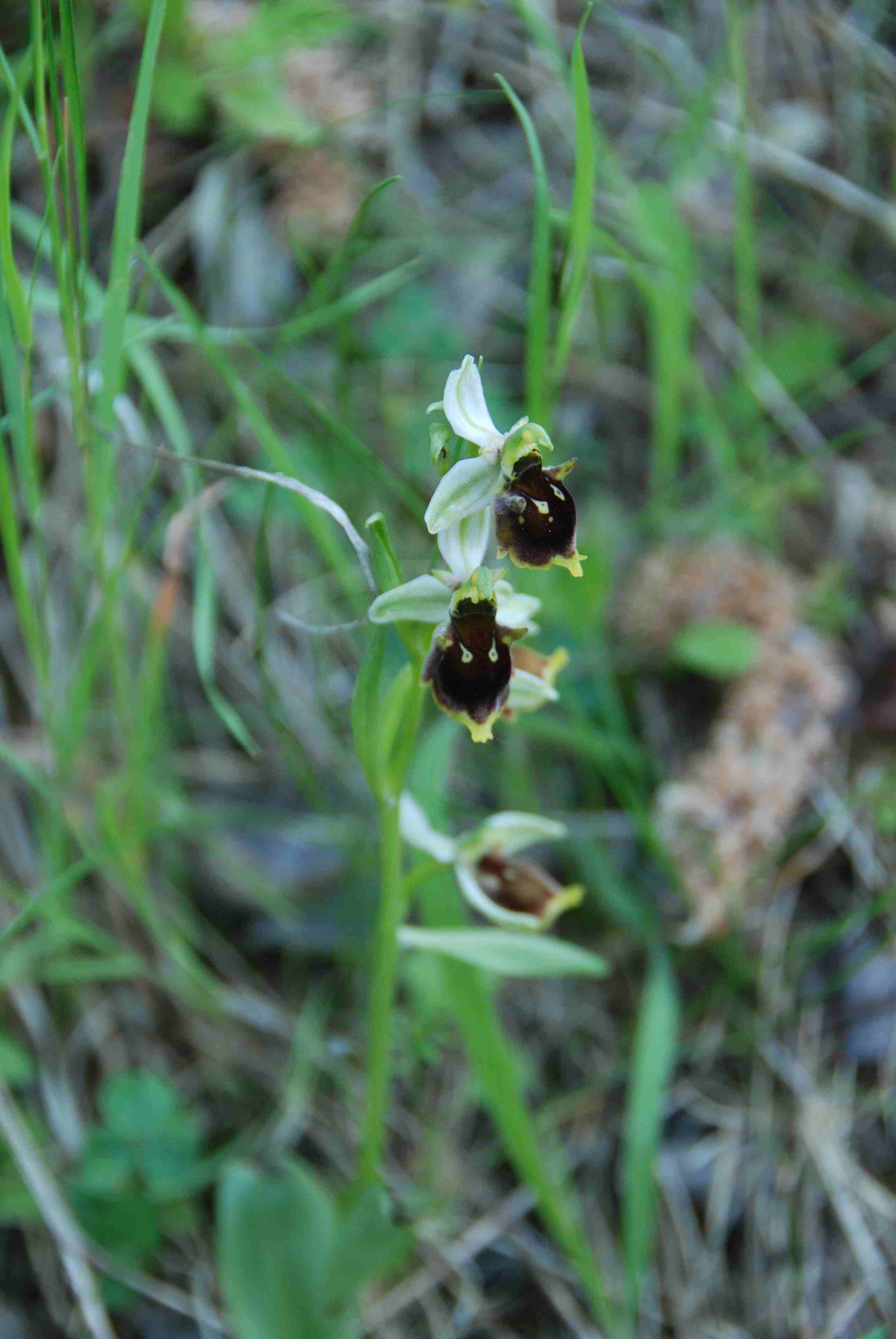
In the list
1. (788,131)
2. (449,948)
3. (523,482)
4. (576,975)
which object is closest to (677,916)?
(576,975)

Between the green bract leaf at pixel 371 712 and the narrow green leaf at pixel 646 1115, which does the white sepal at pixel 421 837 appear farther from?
the narrow green leaf at pixel 646 1115

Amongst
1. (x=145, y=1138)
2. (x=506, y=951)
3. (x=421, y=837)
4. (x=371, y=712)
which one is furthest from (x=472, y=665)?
(x=145, y=1138)

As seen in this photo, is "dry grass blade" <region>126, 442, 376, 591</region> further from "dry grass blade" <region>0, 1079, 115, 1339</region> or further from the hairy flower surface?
"dry grass blade" <region>0, 1079, 115, 1339</region>

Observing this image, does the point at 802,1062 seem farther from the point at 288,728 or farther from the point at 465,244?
the point at 465,244

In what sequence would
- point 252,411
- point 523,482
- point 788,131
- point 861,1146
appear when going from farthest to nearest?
point 788,131 < point 861,1146 < point 252,411 < point 523,482

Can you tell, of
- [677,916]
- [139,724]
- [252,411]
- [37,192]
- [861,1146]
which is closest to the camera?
[252,411]

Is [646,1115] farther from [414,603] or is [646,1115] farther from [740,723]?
[414,603]
